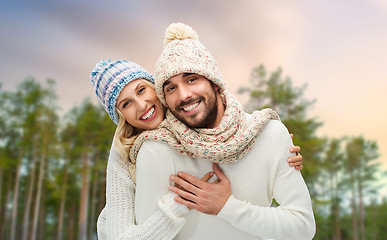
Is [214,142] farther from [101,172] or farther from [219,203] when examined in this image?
[101,172]

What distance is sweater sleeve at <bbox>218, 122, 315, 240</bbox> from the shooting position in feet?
6.88

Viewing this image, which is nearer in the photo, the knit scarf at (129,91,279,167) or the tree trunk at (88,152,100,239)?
the knit scarf at (129,91,279,167)

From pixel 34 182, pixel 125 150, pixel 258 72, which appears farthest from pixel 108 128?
pixel 125 150

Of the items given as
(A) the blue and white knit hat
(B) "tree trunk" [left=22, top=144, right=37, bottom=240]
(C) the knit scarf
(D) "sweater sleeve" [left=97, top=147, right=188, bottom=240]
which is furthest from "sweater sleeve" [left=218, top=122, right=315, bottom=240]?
Result: (B) "tree trunk" [left=22, top=144, right=37, bottom=240]

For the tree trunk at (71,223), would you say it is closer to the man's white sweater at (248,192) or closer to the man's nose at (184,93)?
the man's white sweater at (248,192)

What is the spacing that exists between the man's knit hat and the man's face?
0.17ft

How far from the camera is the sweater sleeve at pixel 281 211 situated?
2.10 meters

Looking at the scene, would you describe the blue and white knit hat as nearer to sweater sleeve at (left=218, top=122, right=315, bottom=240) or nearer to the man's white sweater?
the man's white sweater

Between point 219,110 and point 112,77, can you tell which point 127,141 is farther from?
point 219,110

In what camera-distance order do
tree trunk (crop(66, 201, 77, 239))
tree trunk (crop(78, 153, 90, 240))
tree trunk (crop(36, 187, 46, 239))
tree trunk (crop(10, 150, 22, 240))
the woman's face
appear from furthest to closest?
tree trunk (crop(66, 201, 77, 239)) → tree trunk (crop(36, 187, 46, 239)) → tree trunk (crop(10, 150, 22, 240)) → tree trunk (crop(78, 153, 90, 240)) → the woman's face

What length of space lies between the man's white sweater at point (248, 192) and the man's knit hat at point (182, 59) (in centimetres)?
43

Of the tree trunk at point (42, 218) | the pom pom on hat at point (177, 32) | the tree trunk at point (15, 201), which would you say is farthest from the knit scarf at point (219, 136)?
the tree trunk at point (42, 218)

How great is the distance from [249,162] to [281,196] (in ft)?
0.92

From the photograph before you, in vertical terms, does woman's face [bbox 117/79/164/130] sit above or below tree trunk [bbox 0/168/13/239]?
below
